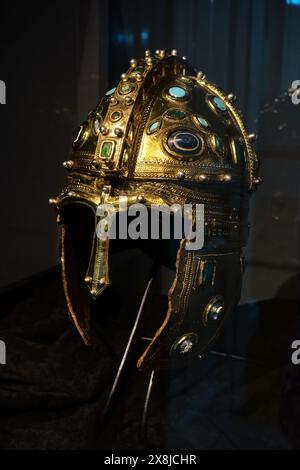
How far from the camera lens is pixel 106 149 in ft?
3.78

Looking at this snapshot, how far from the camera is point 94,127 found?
1234 millimetres

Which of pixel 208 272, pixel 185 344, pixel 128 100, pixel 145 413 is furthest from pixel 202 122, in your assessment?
pixel 145 413

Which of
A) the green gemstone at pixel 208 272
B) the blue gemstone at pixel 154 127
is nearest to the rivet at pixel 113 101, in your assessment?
the blue gemstone at pixel 154 127

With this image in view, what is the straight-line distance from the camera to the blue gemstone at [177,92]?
1205 millimetres

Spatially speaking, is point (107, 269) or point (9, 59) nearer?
point (107, 269)

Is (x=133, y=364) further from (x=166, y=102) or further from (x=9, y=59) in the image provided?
(x=9, y=59)

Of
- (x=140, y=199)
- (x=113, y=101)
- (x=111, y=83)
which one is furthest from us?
(x=111, y=83)

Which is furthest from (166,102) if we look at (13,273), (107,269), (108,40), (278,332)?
(13,273)

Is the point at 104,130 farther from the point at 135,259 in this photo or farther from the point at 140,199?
the point at 135,259

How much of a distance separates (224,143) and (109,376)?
78 cm

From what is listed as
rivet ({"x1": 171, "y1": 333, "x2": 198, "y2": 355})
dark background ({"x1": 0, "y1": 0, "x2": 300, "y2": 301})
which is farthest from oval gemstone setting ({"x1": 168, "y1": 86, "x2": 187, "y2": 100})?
rivet ({"x1": 171, "y1": 333, "x2": 198, "y2": 355})

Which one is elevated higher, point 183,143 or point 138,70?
point 138,70

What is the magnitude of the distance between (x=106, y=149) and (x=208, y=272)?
0.38 metres

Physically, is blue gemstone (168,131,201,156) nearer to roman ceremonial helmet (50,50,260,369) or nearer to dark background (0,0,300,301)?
roman ceremonial helmet (50,50,260,369)
